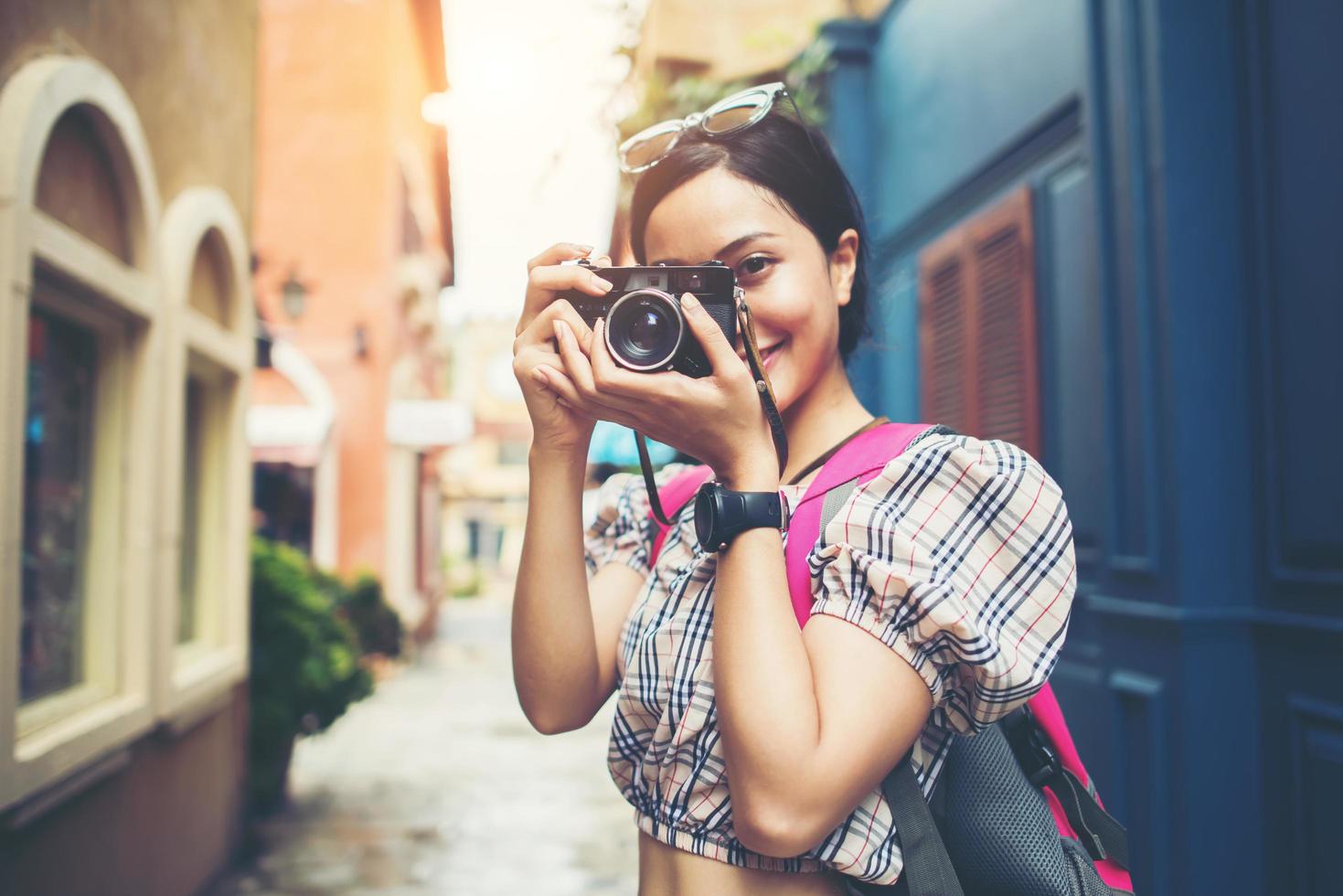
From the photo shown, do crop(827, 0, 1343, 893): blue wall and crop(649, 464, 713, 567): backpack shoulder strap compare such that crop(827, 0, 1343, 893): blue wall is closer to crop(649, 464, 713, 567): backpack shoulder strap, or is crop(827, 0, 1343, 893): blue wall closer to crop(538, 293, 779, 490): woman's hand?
crop(649, 464, 713, 567): backpack shoulder strap

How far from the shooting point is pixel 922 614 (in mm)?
1021

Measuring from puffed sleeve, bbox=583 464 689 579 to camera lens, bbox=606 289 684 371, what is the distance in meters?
0.35

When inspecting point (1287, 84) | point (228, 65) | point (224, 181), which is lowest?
point (1287, 84)

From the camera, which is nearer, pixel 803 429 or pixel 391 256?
pixel 803 429

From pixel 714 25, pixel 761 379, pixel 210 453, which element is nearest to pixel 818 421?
pixel 761 379

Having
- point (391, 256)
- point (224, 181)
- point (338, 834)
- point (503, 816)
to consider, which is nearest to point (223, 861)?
point (338, 834)

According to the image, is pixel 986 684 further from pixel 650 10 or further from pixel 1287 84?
pixel 650 10

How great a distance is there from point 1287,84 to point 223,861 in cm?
519

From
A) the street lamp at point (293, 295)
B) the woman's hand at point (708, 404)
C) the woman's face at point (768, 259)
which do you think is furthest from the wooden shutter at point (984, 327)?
the street lamp at point (293, 295)

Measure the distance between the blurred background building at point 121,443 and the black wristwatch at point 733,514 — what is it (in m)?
2.29

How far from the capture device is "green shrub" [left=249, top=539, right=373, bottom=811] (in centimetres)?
568

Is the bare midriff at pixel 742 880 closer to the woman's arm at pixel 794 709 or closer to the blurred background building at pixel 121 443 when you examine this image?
the woman's arm at pixel 794 709

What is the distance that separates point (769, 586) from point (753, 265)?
0.44m

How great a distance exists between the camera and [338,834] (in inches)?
223
